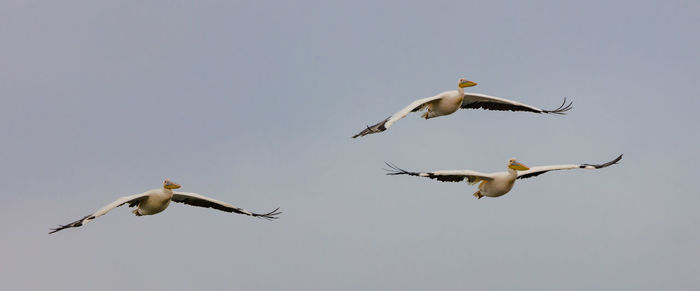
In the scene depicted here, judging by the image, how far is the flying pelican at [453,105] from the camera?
997 inches

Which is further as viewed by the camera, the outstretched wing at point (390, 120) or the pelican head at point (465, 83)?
the pelican head at point (465, 83)

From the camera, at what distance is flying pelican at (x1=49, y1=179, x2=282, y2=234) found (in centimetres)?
2578

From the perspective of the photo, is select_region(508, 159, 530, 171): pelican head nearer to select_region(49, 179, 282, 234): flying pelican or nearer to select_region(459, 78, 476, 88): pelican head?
select_region(459, 78, 476, 88): pelican head

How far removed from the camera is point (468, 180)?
87.7ft

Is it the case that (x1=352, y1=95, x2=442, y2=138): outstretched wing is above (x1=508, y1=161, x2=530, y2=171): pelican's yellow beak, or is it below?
above

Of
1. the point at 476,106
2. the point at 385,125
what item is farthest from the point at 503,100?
the point at 385,125

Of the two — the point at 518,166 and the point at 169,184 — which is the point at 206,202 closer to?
the point at 169,184

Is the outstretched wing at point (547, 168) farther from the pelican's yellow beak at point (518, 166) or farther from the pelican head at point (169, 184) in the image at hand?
the pelican head at point (169, 184)

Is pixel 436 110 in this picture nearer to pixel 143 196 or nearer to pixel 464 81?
pixel 464 81

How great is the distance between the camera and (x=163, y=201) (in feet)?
88.9

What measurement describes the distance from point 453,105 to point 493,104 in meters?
3.19

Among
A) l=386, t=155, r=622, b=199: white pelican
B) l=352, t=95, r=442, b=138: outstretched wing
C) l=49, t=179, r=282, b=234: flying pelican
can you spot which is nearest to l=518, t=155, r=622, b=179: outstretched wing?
l=386, t=155, r=622, b=199: white pelican

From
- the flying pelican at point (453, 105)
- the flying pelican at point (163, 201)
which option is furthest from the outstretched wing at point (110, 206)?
the flying pelican at point (453, 105)

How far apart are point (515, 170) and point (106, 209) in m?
10.1
